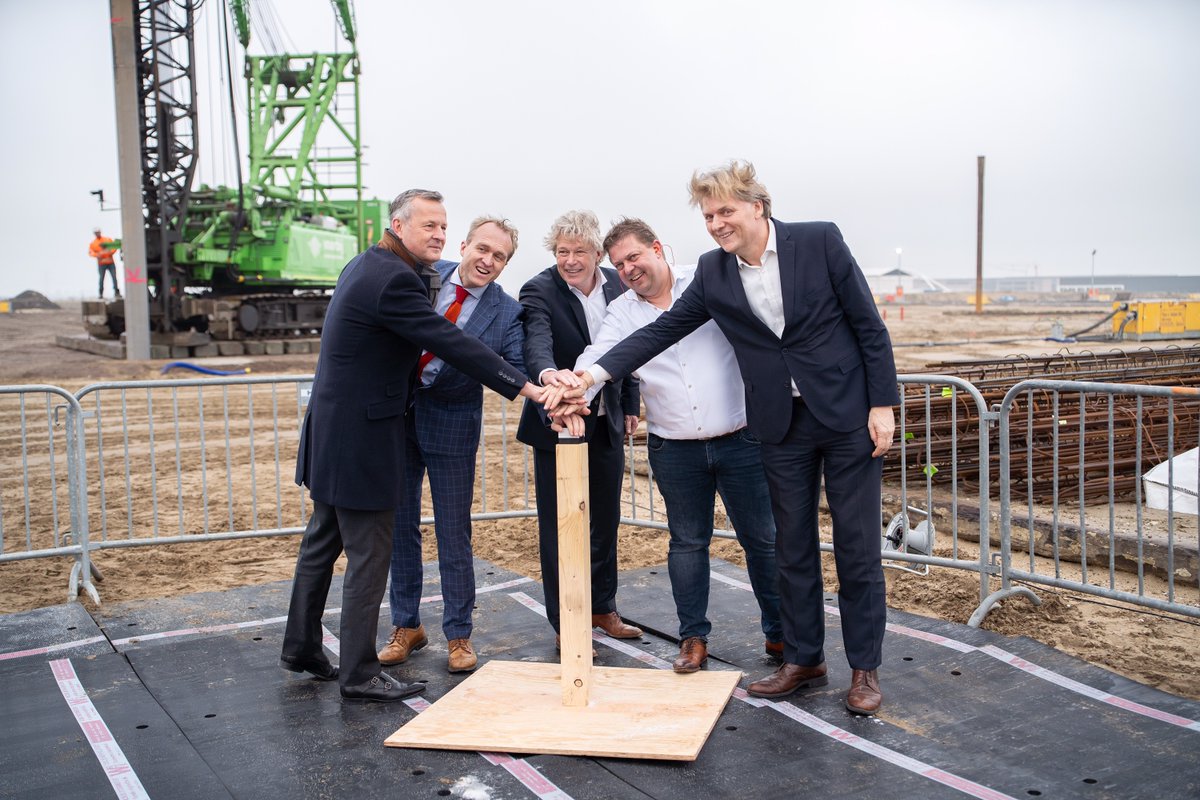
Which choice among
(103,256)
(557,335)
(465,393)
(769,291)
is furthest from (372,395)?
(103,256)

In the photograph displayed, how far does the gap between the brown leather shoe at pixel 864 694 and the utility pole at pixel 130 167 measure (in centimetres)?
1914

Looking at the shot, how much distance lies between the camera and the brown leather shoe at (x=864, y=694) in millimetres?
3750

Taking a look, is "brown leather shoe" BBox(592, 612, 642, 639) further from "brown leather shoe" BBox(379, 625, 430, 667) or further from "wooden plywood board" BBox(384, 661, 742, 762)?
"brown leather shoe" BBox(379, 625, 430, 667)

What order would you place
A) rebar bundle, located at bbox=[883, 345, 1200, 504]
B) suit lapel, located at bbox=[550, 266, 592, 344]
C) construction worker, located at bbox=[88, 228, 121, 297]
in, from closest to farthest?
suit lapel, located at bbox=[550, 266, 592, 344] < rebar bundle, located at bbox=[883, 345, 1200, 504] < construction worker, located at bbox=[88, 228, 121, 297]

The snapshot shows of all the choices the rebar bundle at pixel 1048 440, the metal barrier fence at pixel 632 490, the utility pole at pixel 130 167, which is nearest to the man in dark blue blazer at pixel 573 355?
the metal barrier fence at pixel 632 490

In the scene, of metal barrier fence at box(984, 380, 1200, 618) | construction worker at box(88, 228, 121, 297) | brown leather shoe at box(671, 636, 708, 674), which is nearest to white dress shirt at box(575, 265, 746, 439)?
brown leather shoe at box(671, 636, 708, 674)

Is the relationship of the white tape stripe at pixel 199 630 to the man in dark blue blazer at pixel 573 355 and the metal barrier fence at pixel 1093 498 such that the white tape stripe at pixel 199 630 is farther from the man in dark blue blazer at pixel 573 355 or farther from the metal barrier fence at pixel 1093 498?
the metal barrier fence at pixel 1093 498

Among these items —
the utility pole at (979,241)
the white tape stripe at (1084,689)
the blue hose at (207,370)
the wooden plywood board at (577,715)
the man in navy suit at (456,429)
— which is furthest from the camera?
the utility pole at (979,241)

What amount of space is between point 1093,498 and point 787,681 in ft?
14.6

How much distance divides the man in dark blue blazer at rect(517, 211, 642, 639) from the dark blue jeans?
250 millimetres

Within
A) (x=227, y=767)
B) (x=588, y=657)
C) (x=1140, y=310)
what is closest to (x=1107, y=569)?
(x=588, y=657)

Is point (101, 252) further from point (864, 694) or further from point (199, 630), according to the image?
point (864, 694)

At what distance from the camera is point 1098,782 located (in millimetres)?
3178

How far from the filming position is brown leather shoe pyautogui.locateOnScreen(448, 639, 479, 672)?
437cm
